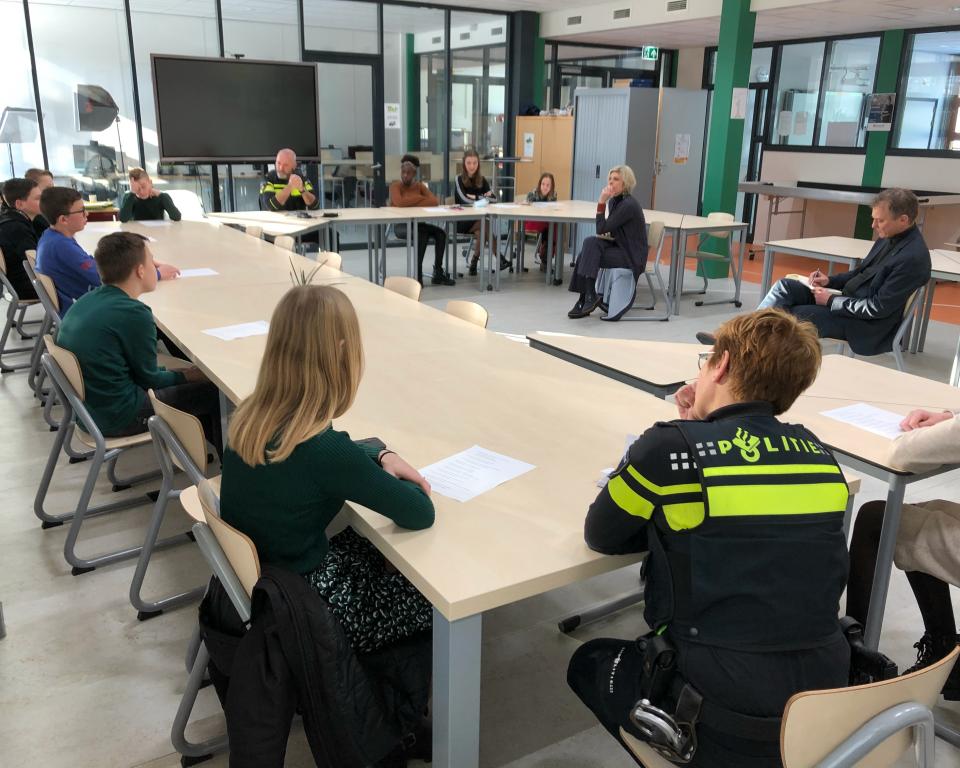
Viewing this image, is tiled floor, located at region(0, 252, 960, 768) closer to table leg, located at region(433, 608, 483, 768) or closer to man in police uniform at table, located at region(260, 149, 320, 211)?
table leg, located at region(433, 608, 483, 768)

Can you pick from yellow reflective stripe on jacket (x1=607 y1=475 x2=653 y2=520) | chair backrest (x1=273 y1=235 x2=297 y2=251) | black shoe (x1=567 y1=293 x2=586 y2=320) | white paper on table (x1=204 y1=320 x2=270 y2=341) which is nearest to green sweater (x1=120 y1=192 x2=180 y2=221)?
chair backrest (x1=273 y1=235 x2=297 y2=251)

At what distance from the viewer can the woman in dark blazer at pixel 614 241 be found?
6504mm

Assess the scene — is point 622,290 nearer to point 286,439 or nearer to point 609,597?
point 609,597

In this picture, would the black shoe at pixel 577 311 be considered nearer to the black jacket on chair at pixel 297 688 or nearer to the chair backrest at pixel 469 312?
the chair backrest at pixel 469 312

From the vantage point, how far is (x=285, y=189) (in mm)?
7418

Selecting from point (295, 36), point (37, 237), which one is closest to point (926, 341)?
point (37, 237)

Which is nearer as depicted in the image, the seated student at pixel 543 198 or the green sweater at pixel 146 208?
the green sweater at pixel 146 208

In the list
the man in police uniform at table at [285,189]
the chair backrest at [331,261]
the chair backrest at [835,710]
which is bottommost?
the chair backrest at [835,710]

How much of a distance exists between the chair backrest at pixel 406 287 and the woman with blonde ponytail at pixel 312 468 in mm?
2213

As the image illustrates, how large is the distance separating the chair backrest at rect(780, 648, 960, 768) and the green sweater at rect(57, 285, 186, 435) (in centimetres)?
247

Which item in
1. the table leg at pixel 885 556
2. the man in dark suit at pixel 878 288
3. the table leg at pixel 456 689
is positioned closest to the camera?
the table leg at pixel 456 689

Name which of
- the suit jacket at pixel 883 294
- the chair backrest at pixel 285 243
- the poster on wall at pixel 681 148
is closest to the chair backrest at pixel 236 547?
the suit jacket at pixel 883 294

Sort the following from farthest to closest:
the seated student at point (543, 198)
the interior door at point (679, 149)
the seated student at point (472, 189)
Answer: the interior door at point (679, 149) → the seated student at point (543, 198) → the seated student at point (472, 189)

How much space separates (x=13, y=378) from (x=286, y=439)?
4.28 m
